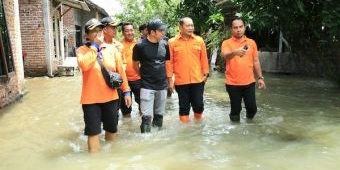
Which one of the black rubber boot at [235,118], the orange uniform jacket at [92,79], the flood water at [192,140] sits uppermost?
the orange uniform jacket at [92,79]

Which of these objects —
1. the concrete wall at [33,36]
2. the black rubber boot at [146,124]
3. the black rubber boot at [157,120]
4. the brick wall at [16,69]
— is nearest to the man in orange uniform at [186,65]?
the black rubber boot at [157,120]

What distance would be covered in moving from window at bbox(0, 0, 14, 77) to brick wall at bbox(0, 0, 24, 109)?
0.19 m

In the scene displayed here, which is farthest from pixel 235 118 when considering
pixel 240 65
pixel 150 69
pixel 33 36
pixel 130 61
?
pixel 33 36

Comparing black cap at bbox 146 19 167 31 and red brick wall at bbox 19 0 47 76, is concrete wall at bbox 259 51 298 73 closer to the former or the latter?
red brick wall at bbox 19 0 47 76

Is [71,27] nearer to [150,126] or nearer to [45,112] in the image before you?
[45,112]

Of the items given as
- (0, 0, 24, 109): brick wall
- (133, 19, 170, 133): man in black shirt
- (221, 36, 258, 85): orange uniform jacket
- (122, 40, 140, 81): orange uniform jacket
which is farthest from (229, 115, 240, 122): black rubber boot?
(0, 0, 24, 109): brick wall

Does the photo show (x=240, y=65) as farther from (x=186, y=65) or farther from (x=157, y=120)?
(x=157, y=120)

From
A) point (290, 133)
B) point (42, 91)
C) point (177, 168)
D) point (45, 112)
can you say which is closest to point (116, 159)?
point (177, 168)

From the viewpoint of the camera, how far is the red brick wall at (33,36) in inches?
666

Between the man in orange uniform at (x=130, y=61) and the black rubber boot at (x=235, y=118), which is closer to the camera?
the black rubber boot at (x=235, y=118)

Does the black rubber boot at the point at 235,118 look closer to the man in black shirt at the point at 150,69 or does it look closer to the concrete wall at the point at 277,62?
the man in black shirt at the point at 150,69

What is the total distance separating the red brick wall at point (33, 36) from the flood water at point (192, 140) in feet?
22.8

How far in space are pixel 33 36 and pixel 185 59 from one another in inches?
446

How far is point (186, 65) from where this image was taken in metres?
7.13
